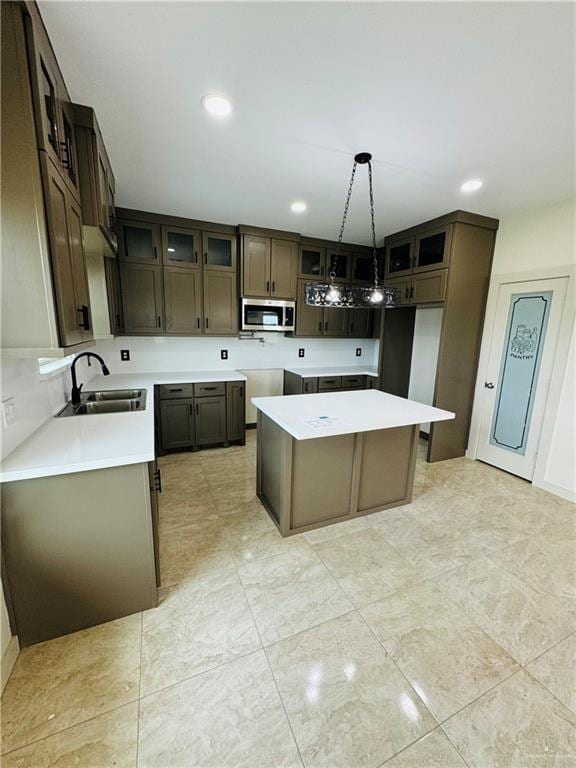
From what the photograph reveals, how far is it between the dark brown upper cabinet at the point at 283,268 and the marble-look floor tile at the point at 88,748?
3.76 metres

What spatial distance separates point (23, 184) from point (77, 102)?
0.95 metres

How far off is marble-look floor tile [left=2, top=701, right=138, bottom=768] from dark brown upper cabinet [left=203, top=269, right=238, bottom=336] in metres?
3.27

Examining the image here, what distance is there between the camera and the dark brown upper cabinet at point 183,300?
3.58m

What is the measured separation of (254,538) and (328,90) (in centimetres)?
277

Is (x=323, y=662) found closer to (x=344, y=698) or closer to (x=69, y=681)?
(x=344, y=698)

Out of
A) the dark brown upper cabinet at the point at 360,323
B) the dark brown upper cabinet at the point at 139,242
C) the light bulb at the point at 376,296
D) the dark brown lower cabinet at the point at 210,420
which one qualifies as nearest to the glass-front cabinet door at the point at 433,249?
the dark brown upper cabinet at the point at 360,323

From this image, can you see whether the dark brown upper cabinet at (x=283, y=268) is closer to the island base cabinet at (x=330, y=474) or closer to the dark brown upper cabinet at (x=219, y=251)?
the dark brown upper cabinet at (x=219, y=251)

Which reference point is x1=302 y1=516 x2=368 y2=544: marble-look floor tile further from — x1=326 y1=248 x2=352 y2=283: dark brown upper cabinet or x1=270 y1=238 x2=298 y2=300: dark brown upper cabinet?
x1=326 y1=248 x2=352 y2=283: dark brown upper cabinet

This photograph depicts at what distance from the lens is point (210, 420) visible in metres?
3.72

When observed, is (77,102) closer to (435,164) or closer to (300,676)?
(435,164)

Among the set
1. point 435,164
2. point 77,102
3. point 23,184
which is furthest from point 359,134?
point 23,184

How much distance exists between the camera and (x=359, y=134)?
1938 mm

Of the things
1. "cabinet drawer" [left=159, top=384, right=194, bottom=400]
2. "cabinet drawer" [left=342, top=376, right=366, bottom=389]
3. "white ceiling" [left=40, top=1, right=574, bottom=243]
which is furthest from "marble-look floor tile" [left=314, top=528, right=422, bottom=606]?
"white ceiling" [left=40, top=1, right=574, bottom=243]

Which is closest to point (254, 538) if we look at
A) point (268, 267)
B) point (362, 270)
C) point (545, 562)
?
point (545, 562)
